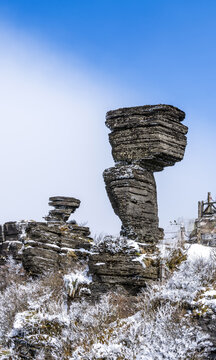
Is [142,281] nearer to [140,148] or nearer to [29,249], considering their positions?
[140,148]

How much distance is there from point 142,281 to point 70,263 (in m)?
9.14

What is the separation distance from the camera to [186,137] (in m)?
16.5

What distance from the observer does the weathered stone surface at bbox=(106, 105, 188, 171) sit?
15.8 metres

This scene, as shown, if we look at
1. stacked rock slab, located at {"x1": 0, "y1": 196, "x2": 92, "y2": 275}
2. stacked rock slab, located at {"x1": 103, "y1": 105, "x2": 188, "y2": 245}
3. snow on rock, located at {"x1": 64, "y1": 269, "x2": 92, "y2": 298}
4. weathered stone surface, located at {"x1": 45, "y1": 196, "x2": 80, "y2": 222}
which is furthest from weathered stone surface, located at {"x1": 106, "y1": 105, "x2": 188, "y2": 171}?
weathered stone surface, located at {"x1": 45, "y1": 196, "x2": 80, "y2": 222}

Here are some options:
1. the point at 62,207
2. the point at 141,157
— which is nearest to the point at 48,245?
the point at 62,207

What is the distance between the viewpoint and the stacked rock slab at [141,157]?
15.7 m

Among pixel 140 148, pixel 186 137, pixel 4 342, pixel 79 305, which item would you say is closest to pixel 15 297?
pixel 4 342

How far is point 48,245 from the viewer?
76.2 ft

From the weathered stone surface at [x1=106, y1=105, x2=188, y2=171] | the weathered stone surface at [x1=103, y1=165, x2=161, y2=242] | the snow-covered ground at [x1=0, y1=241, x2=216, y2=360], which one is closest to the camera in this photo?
the snow-covered ground at [x1=0, y1=241, x2=216, y2=360]

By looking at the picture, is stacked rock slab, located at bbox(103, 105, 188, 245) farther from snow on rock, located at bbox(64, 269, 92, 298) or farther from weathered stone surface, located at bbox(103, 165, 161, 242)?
snow on rock, located at bbox(64, 269, 92, 298)

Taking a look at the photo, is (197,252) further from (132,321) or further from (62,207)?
(62,207)

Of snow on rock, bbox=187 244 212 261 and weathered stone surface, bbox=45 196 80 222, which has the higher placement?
weathered stone surface, bbox=45 196 80 222

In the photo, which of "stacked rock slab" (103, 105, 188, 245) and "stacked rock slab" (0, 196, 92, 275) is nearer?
"stacked rock slab" (103, 105, 188, 245)

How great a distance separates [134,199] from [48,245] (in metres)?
8.58
